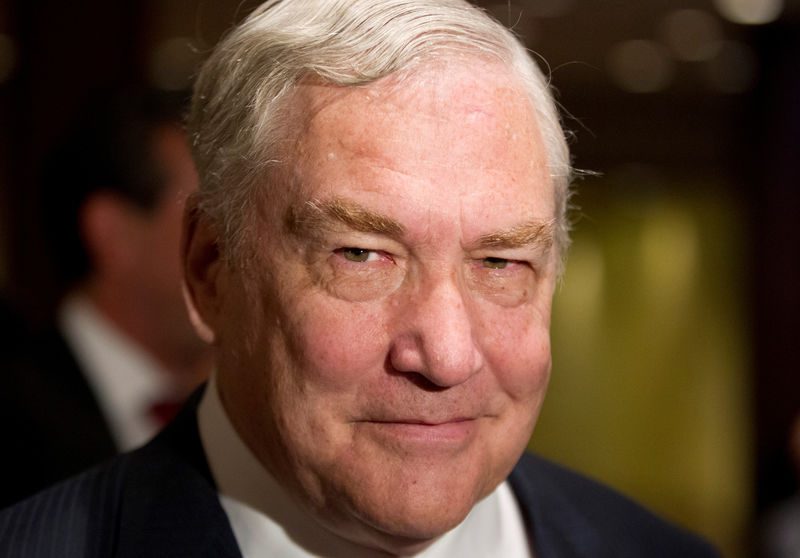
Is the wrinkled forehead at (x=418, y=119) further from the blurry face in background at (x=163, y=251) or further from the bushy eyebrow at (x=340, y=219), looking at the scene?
the blurry face in background at (x=163, y=251)

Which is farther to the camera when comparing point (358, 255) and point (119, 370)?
point (119, 370)

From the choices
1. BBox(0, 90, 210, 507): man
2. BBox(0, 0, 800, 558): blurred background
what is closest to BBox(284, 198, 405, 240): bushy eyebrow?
BBox(0, 90, 210, 507): man

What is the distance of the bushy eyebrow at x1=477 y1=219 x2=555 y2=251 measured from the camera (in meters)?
1.18

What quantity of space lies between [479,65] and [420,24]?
3.6 inches

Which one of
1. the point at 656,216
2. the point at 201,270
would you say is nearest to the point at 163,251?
the point at 201,270

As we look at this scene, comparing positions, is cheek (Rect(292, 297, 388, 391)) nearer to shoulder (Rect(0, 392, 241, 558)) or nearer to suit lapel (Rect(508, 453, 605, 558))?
shoulder (Rect(0, 392, 241, 558))

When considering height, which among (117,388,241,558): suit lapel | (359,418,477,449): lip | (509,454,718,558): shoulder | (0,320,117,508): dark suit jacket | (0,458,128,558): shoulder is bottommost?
(0,320,117,508): dark suit jacket

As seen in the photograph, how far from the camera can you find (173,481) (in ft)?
4.43

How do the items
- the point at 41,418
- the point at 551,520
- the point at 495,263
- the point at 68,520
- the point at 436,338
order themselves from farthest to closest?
the point at 41,418, the point at 551,520, the point at 68,520, the point at 495,263, the point at 436,338

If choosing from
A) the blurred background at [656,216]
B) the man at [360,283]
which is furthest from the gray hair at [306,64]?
the blurred background at [656,216]

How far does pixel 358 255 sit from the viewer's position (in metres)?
1.17

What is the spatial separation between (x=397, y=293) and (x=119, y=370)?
1798 mm

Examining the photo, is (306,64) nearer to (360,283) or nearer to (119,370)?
(360,283)

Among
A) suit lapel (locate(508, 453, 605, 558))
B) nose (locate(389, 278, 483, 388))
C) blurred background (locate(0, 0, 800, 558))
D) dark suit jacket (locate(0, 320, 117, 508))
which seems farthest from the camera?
blurred background (locate(0, 0, 800, 558))
